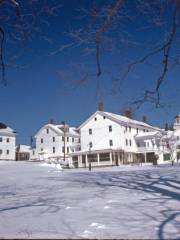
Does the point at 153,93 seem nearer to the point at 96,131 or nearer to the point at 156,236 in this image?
the point at 156,236

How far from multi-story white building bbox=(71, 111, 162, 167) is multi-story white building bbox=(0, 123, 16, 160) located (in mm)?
19408

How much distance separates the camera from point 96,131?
54.5 metres

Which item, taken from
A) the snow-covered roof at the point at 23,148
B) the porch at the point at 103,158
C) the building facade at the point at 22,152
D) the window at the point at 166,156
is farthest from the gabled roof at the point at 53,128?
the window at the point at 166,156

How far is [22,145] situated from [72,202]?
8574cm

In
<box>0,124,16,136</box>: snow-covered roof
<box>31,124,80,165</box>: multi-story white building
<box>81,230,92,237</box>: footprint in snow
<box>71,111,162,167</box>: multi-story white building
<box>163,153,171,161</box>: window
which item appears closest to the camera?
<box>81,230,92,237</box>: footprint in snow

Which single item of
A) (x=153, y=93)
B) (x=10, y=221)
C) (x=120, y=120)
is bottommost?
(x=10, y=221)

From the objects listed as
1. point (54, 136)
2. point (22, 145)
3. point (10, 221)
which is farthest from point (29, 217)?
point (22, 145)

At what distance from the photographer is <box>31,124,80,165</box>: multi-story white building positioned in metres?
66.1

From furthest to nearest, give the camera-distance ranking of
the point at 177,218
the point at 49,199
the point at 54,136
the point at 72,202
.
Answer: the point at 54,136, the point at 49,199, the point at 72,202, the point at 177,218

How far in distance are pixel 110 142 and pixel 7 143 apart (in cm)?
2558

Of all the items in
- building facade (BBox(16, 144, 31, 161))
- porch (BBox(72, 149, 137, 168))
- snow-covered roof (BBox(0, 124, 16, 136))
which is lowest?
porch (BBox(72, 149, 137, 168))

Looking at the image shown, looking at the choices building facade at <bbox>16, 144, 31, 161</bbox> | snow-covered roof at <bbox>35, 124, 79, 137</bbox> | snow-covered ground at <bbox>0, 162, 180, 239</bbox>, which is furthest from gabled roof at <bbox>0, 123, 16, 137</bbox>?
snow-covered ground at <bbox>0, 162, 180, 239</bbox>

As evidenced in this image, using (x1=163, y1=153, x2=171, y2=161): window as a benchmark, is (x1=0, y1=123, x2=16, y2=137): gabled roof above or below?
above

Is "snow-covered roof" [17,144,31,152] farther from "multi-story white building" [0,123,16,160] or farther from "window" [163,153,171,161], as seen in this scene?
"window" [163,153,171,161]
